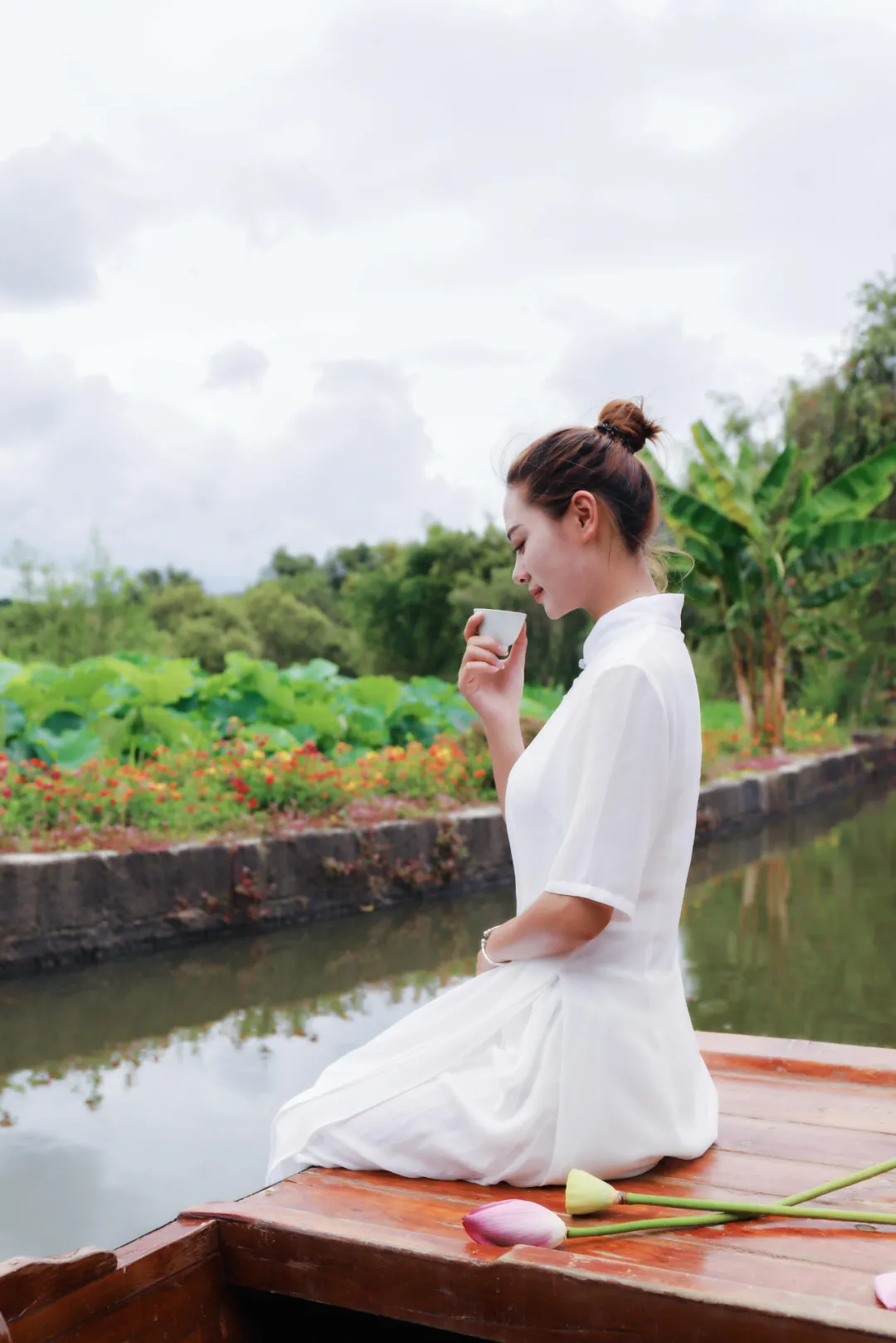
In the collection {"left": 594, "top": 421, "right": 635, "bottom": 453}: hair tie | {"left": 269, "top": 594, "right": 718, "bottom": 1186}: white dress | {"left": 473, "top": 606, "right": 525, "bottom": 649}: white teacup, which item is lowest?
{"left": 269, "top": 594, "right": 718, "bottom": 1186}: white dress

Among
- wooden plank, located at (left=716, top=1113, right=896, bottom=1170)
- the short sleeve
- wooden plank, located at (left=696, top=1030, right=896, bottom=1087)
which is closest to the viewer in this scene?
the short sleeve

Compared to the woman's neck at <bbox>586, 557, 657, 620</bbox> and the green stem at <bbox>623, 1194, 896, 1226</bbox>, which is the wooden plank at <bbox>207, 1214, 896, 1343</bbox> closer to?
the green stem at <bbox>623, 1194, 896, 1226</bbox>

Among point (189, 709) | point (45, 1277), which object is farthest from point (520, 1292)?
point (189, 709)

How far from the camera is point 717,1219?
182 cm

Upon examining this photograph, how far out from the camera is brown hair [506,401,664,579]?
6.70ft

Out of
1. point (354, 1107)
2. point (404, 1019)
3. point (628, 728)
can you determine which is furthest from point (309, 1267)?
point (628, 728)

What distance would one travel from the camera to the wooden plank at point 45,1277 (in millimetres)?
1510

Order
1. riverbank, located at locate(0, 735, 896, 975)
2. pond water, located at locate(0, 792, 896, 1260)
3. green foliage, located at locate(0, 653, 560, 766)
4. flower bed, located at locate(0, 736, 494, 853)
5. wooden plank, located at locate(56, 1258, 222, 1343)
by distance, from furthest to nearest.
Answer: green foliage, located at locate(0, 653, 560, 766) → flower bed, located at locate(0, 736, 494, 853) → riverbank, located at locate(0, 735, 896, 975) → pond water, located at locate(0, 792, 896, 1260) → wooden plank, located at locate(56, 1258, 222, 1343)

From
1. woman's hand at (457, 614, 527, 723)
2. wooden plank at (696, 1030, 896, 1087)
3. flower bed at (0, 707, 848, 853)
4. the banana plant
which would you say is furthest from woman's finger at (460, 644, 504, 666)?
the banana plant

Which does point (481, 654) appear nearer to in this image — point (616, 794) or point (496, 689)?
point (496, 689)

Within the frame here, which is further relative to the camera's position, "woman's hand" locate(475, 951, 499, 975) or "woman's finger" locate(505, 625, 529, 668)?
"woman's finger" locate(505, 625, 529, 668)

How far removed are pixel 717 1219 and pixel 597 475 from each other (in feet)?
3.63

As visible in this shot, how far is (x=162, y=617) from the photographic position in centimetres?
2245

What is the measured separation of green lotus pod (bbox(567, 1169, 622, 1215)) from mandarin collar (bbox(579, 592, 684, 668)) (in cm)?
76
